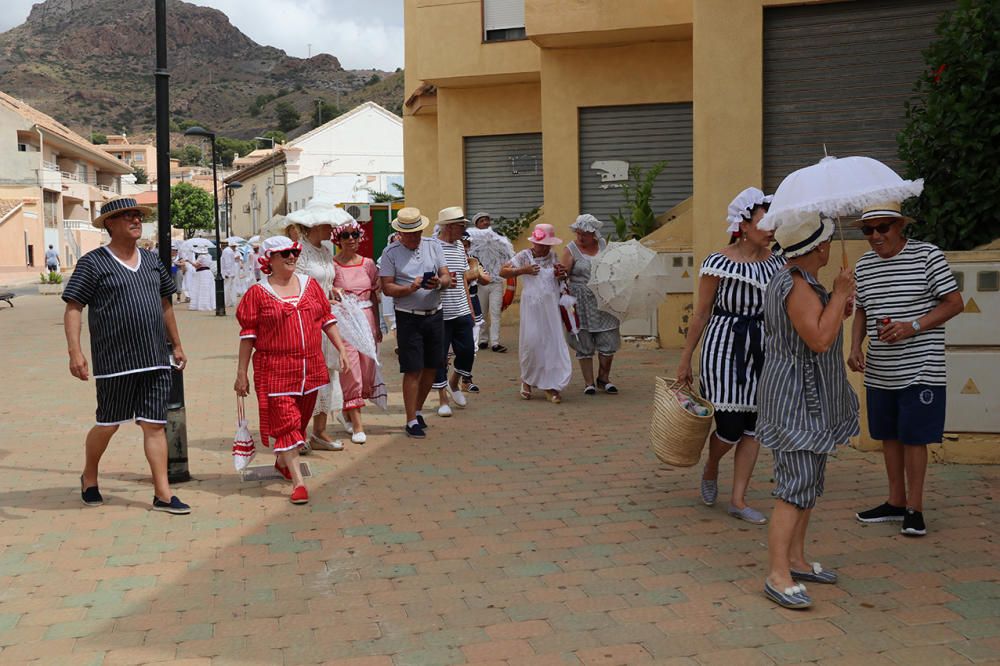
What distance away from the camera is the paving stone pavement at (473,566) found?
4.66m

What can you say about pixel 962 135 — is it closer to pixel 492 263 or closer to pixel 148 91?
pixel 492 263

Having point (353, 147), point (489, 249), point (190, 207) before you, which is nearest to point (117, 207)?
point (489, 249)

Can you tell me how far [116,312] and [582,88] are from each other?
39.4 feet

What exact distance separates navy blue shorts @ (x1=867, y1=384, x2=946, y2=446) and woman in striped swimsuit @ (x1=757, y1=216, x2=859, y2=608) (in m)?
1.05

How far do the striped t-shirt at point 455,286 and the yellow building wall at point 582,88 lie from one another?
702 cm

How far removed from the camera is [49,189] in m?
66.4

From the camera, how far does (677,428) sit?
6.38 metres

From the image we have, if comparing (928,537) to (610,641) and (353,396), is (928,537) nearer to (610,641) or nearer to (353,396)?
(610,641)

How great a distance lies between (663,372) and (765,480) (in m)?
5.59

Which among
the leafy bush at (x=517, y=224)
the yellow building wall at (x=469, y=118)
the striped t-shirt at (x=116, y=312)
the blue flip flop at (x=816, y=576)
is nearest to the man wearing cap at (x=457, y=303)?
the striped t-shirt at (x=116, y=312)

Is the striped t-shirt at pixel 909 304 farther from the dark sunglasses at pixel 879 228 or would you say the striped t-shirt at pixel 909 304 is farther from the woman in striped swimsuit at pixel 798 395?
the woman in striped swimsuit at pixel 798 395

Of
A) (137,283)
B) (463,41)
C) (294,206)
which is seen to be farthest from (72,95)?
(137,283)

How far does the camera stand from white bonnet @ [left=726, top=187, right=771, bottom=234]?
6293 mm

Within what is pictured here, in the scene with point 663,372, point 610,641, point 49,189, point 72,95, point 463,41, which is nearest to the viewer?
point 610,641
